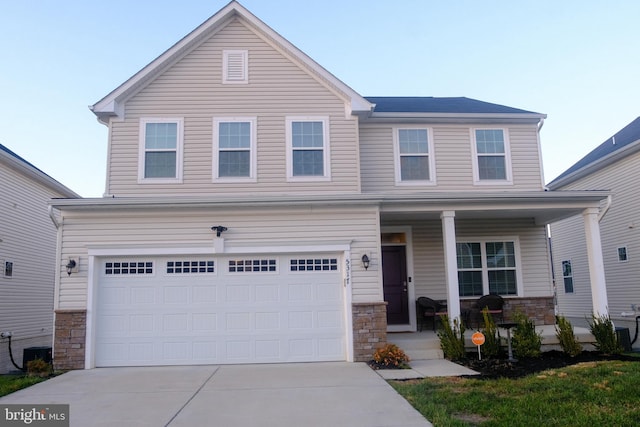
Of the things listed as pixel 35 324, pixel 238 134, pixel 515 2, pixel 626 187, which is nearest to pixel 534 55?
pixel 515 2

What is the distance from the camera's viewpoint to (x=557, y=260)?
18.4 meters

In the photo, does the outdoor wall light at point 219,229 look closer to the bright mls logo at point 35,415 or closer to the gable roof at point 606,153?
the bright mls logo at point 35,415

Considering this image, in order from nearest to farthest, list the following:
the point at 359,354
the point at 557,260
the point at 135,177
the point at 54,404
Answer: the point at 54,404, the point at 359,354, the point at 135,177, the point at 557,260

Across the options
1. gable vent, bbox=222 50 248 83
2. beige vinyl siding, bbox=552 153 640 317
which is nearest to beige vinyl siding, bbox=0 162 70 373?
gable vent, bbox=222 50 248 83

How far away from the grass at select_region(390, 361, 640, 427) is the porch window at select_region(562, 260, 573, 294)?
10.3 m

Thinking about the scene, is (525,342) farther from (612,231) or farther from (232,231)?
(612,231)

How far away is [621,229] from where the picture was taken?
567 inches

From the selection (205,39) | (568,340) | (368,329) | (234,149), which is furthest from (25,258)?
(568,340)

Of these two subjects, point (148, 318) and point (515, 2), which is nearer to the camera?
point (148, 318)

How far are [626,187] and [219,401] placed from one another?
43.3 feet

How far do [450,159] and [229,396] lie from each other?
807cm

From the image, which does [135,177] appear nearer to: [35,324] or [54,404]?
[54,404]

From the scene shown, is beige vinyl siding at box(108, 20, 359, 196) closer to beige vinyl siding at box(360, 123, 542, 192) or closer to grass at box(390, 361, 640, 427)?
beige vinyl siding at box(360, 123, 542, 192)

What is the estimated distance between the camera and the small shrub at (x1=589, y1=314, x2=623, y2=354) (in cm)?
947
